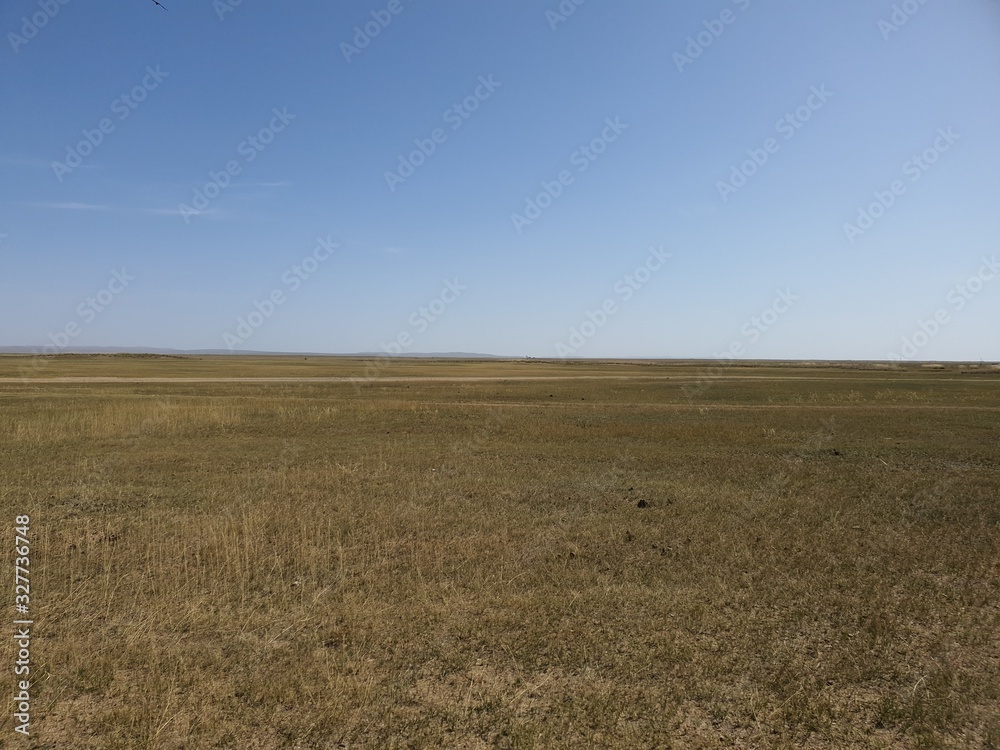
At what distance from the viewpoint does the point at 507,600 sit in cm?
776

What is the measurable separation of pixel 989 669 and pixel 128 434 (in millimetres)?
26198

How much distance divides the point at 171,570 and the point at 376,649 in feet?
14.2

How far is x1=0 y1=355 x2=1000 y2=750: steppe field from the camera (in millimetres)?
5242

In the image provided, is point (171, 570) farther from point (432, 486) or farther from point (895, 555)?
point (895, 555)

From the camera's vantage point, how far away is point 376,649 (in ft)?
21.2

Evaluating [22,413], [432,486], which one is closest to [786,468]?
[432,486]

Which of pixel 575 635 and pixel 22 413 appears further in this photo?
pixel 22 413

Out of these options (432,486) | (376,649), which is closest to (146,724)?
(376,649)

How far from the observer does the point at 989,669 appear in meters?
6.13

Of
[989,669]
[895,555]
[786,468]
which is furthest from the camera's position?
[786,468]

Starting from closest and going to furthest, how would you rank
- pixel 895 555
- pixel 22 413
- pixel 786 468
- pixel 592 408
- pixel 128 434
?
pixel 895 555
pixel 786 468
pixel 128 434
pixel 22 413
pixel 592 408

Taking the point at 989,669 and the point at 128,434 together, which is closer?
the point at 989,669

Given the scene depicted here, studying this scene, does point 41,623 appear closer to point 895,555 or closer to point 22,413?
point 895,555

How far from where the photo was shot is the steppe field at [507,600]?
524 cm
